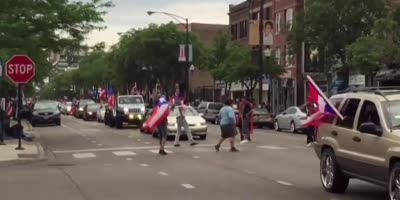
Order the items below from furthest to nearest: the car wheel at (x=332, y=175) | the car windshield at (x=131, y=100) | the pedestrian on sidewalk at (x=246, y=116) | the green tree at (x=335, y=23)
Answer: the car windshield at (x=131, y=100), the green tree at (x=335, y=23), the pedestrian on sidewalk at (x=246, y=116), the car wheel at (x=332, y=175)

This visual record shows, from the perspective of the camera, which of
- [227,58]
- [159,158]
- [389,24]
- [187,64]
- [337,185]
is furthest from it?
[187,64]

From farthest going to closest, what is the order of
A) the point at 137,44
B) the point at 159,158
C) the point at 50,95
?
the point at 50,95
the point at 137,44
the point at 159,158

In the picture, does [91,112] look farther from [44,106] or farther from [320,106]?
[320,106]

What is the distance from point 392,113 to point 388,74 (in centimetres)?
2716

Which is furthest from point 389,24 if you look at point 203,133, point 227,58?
point 227,58

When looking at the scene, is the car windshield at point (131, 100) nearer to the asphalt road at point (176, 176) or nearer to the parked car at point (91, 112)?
the asphalt road at point (176, 176)

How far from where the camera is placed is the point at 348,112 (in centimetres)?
1206

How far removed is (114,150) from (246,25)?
155ft

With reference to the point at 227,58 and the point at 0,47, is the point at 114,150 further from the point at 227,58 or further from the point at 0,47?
the point at 227,58

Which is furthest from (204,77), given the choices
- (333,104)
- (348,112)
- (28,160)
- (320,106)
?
(348,112)

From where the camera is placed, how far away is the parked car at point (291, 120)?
36719 mm

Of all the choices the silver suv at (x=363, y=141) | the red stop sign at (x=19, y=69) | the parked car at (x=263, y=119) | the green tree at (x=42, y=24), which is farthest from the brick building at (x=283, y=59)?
the silver suv at (x=363, y=141)

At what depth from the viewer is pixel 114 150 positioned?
79.8 feet

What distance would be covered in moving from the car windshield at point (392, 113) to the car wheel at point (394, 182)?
0.66 meters
